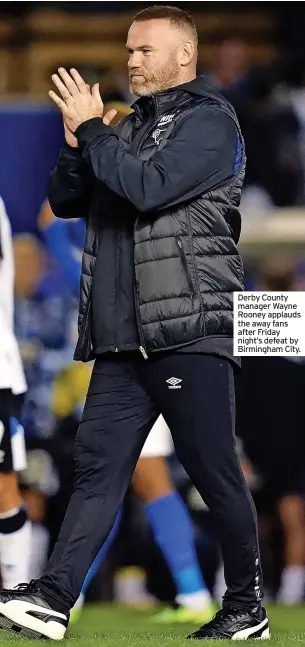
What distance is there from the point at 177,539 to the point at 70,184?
4.44ft

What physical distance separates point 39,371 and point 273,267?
0.89 metres

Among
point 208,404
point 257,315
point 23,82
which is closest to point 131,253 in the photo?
point 208,404

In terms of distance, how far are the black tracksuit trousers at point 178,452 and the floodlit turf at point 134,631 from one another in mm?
163

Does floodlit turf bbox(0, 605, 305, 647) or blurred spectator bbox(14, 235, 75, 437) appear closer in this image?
floodlit turf bbox(0, 605, 305, 647)

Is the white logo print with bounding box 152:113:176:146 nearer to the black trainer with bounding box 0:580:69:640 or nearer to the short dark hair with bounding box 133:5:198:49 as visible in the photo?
the short dark hair with bounding box 133:5:198:49

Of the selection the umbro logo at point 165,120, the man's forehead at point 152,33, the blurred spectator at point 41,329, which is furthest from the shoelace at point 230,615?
the man's forehead at point 152,33

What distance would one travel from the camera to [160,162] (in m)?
3.44

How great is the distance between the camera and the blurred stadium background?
14.3ft

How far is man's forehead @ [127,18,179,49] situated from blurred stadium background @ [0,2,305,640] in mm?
645

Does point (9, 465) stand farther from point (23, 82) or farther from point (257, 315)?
point (23, 82)

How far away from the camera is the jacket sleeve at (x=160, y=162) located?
11.3 feet

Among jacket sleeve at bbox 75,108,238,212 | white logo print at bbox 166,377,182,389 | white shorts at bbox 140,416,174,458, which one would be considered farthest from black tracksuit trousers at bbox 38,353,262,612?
white shorts at bbox 140,416,174,458

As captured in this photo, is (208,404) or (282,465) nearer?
(208,404)

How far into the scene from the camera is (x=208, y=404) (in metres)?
3.51
